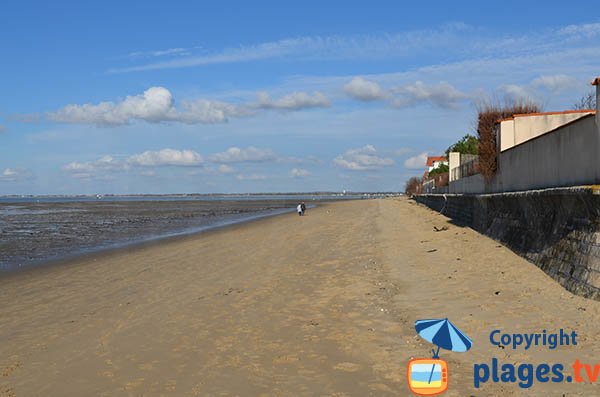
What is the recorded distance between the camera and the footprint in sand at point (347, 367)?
670 centimetres

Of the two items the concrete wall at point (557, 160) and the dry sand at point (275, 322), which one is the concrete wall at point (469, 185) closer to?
the concrete wall at point (557, 160)

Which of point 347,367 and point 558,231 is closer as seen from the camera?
point 347,367

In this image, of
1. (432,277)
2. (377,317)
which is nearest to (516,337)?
(377,317)

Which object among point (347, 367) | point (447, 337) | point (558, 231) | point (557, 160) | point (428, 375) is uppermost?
point (557, 160)

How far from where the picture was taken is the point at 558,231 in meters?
10.6

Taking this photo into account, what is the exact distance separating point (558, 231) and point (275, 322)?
5.61 meters

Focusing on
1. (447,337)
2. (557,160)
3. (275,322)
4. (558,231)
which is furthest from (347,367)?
(557,160)

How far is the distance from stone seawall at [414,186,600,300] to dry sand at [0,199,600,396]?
12.5 inches

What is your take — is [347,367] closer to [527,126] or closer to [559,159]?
[559,159]

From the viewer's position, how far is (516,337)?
24.6 ft

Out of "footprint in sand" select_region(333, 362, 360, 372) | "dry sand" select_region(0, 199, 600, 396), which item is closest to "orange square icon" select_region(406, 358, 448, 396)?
"dry sand" select_region(0, 199, 600, 396)

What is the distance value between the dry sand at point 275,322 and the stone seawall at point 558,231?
319 mm

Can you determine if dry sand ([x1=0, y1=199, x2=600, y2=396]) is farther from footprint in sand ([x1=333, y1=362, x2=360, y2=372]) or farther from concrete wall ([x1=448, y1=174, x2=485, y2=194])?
concrete wall ([x1=448, y1=174, x2=485, y2=194])

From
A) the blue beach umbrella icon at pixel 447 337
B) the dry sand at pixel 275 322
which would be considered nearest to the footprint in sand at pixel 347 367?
the dry sand at pixel 275 322
